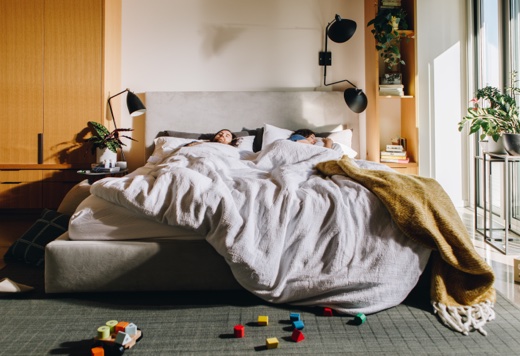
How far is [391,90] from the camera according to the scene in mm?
4066

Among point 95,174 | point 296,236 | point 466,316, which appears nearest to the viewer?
point 466,316

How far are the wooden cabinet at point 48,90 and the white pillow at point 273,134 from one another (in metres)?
1.44

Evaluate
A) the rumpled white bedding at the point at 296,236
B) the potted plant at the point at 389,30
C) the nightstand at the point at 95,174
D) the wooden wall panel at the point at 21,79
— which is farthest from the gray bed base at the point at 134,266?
the potted plant at the point at 389,30

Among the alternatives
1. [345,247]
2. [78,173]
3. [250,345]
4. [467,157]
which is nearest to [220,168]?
[345,247]

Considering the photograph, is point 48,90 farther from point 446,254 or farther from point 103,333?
point 446,254

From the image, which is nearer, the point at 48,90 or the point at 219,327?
the point at 219,327

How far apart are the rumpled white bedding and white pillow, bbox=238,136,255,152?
1.65m

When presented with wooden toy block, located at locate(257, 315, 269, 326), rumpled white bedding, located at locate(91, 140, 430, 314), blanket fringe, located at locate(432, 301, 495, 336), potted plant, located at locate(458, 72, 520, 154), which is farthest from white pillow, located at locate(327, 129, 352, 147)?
wooden toy block, located at locate(257, 315, 269, 326)

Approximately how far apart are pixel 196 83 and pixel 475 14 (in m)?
2.65

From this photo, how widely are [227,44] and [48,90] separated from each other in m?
1.66

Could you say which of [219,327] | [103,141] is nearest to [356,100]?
[103,141]

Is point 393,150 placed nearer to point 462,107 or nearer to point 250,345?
point 462,107

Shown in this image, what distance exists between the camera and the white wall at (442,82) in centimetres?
423

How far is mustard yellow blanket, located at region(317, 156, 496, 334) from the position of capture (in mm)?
1930
